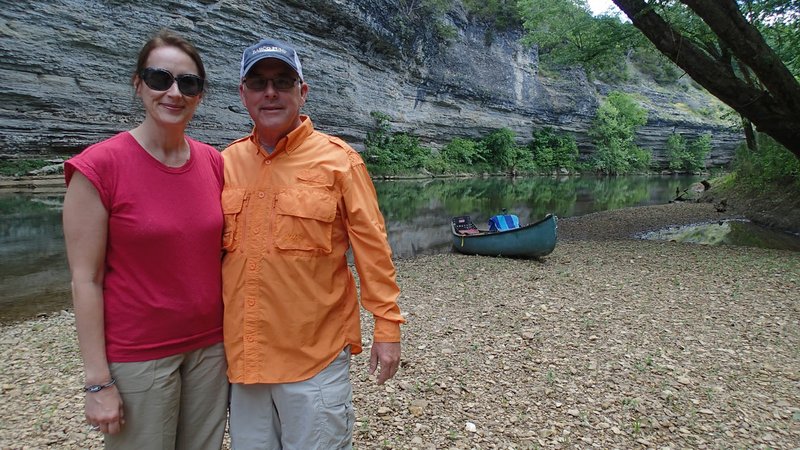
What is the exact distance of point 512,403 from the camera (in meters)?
3.39

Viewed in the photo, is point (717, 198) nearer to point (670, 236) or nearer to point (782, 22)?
Result: point (670, 236)

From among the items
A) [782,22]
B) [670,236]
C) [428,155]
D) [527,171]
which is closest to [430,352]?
[782,22]

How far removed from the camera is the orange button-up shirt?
177cm

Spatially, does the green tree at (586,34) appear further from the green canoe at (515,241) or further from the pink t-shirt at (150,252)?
the pink t-shirt at (150,252)

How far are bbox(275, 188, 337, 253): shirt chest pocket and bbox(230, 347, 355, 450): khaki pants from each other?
1.62 feet

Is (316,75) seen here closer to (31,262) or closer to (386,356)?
(31,262)

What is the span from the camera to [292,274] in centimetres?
177

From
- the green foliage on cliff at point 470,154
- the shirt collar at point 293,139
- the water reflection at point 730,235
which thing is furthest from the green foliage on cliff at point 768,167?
the green foliage on cliff at point 470,154

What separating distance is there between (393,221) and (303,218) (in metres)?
14.5

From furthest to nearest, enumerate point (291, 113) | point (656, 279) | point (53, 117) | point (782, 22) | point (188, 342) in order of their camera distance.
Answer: point (53, 117) < point (782, 22) < point (656, 279) < point (291, 113) < point (188, 342)

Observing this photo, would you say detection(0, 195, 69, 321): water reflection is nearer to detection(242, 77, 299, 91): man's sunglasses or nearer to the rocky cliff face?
the rocky cliff face

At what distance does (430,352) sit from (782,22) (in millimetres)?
10997

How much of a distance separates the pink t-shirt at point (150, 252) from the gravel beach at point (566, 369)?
1772 mm

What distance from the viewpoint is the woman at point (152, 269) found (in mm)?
1511
